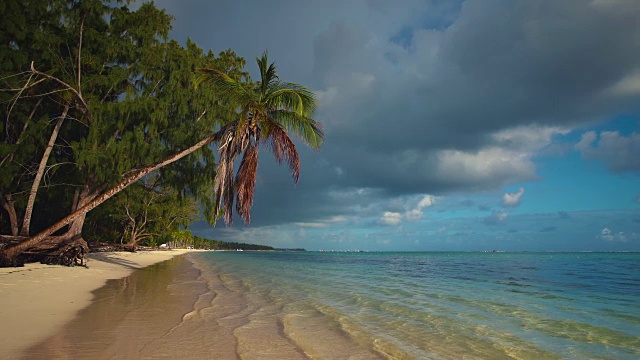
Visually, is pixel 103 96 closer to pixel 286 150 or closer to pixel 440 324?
pixel 286 150

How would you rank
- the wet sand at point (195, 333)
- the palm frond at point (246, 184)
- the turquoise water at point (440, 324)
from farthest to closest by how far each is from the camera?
the palm frond at point (246, 184)
the turquoise water at point (440, 324)
the wet sand at point (195, 333)

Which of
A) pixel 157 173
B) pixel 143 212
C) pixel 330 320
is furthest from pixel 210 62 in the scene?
pixel 143 212

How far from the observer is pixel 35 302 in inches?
335

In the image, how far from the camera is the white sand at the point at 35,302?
555cm

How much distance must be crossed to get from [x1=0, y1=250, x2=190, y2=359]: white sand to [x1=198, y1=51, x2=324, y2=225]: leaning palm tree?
17.7ft

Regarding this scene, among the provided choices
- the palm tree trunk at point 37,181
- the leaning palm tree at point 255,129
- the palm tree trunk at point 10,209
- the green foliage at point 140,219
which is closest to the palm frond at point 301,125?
the leaning palm tree at point 255,129

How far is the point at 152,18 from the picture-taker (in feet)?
59.9

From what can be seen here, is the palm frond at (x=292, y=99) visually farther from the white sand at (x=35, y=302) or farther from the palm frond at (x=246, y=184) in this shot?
the white sand at (x=35, y=302)

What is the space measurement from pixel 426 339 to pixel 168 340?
14.8 ft

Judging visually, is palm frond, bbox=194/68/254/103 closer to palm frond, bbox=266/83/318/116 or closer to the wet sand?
palm frond, bbox=266/83/318/116

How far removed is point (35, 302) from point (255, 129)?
884 cm

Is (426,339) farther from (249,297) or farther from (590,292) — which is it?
(590,292)

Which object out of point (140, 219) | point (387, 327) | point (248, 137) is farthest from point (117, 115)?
point (140, 219)

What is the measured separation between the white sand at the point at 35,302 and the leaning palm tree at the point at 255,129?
5.40 metres
